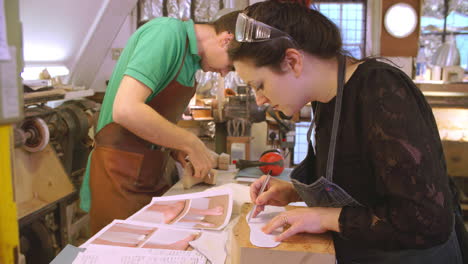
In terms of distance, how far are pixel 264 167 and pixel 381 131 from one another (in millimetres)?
1508

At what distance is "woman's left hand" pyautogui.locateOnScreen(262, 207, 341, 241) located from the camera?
1083 mm

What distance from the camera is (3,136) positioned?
0.85 metres

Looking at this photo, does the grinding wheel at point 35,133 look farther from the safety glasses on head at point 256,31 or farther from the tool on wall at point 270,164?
the safety glasses on head at point 256,31

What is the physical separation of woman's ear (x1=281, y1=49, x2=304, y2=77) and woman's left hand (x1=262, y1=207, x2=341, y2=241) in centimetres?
37

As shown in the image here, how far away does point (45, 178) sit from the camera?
2869mm

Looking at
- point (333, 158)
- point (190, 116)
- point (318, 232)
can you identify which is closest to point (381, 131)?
point (333, 158)

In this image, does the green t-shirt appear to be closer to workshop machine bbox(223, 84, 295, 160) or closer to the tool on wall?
the tool on wall

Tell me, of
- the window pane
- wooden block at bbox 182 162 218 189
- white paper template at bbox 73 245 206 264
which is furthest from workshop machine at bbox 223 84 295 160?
the window pane

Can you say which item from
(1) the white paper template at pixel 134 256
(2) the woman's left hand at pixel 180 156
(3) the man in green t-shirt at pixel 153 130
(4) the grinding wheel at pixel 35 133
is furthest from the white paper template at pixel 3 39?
(4) the grinding wheel at pixel 35 133

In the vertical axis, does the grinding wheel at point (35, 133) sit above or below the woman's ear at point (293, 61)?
below

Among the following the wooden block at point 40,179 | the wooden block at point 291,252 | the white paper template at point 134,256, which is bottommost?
the wooden block at point 40,179

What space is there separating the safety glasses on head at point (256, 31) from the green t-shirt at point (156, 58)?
0.70 metres

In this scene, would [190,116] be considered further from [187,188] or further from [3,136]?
[3,136]

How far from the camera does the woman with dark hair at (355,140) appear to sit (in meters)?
0.94
